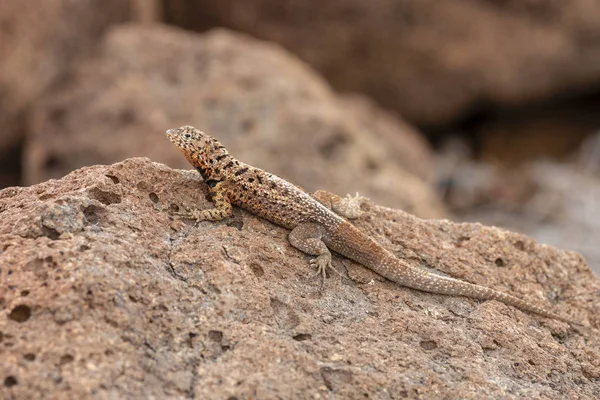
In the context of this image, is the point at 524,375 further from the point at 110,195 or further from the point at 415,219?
the point at 110,195

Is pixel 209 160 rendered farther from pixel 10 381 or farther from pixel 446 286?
pixel 10 381

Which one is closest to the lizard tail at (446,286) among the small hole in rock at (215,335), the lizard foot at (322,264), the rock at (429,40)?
the lizard foot at (322,264)

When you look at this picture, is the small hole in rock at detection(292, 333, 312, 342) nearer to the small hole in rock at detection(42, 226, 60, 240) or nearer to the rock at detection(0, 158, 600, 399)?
the rock at detection(0, 158, 600, 399)

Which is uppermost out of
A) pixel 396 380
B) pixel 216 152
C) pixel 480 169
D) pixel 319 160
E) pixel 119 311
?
pixel 480 169

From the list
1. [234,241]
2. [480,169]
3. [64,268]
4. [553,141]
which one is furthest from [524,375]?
[553,141]

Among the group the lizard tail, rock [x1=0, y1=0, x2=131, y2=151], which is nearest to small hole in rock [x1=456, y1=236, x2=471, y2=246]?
the lizard tail

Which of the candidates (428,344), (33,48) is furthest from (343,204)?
(33,48)
